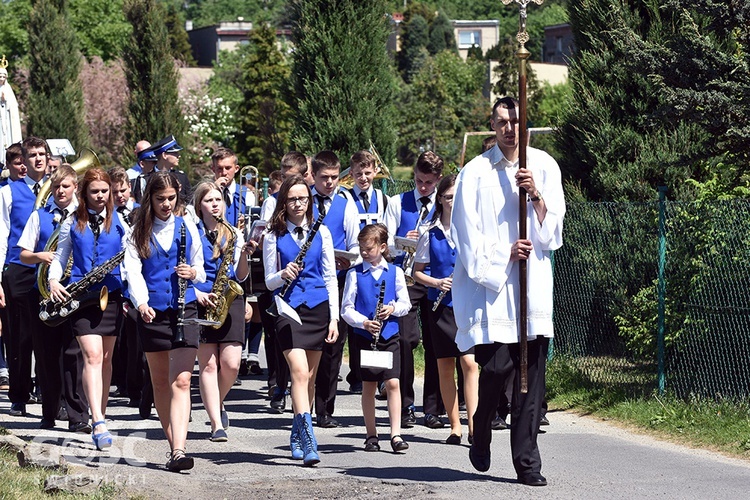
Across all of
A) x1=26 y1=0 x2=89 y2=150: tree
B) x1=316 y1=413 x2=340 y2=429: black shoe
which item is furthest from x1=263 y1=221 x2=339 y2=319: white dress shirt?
x1=26 y1=0 x2=89 y2=150: tree

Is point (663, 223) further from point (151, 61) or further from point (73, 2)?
point (73, 2)

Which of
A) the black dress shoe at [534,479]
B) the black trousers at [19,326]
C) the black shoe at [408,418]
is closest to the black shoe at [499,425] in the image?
the black shoe at [408,418]

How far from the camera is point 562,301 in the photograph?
12516 mm

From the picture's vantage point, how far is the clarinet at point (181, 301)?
8.45 metres

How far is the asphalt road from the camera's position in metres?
7.73

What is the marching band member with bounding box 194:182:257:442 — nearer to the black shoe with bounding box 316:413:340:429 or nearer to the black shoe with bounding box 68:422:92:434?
the black shoe with bounding box 316:413:340:429

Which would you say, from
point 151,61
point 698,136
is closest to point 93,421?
point 698,136

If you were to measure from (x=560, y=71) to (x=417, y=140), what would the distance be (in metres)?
20.4

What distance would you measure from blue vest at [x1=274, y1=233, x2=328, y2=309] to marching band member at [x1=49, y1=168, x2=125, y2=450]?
1.56 m

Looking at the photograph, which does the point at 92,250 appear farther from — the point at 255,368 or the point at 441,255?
the point at 255,368

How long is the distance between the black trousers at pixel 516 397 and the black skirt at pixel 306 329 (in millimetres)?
1383

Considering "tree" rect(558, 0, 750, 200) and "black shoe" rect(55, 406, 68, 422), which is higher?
"tree" rect(558, 0, 750, 200)

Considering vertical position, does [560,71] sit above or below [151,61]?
above

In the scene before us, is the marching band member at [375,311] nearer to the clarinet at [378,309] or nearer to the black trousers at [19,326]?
the clarinet at [378,309]
